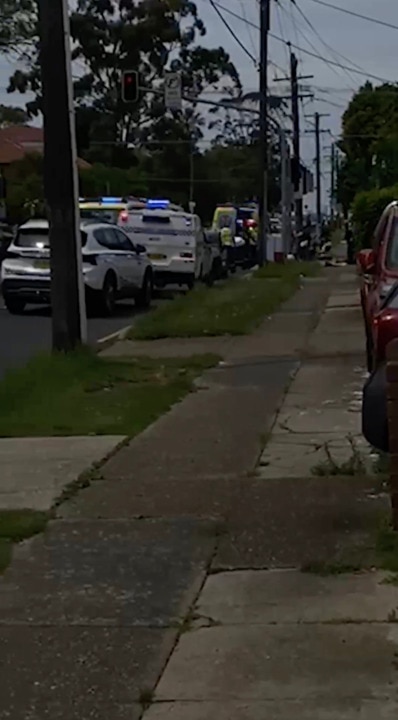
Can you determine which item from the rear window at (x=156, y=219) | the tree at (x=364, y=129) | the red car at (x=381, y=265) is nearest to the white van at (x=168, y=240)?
the rear window at (x=156, y=219)

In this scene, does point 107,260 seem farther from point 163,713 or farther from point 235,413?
point 163,713

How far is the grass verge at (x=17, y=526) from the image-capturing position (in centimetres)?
783

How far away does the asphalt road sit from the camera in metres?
18.5

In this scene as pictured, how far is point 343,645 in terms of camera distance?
5992 millimetres

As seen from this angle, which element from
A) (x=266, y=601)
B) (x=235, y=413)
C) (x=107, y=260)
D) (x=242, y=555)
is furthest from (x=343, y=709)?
(x=107, y=260)

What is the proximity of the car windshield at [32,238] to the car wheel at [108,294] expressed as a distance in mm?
1245

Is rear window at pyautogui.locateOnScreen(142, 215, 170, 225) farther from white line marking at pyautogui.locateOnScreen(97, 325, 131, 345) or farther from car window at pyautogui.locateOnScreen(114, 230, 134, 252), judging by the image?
white line marking at pyautogui.locateOnScreen(97, 325, 131, 345)

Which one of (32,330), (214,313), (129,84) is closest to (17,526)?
(32,330)

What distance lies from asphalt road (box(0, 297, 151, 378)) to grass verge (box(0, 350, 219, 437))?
1.52m

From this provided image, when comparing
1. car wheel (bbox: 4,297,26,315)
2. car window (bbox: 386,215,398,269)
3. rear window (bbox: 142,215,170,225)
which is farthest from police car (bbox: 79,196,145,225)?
car window (bbox: 386,215,398,269)

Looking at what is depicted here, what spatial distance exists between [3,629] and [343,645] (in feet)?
4.86

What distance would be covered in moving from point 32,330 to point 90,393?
343 inches

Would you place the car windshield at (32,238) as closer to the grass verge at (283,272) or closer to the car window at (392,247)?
the grass verge at (283,272)

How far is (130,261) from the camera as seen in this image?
2630 cm
